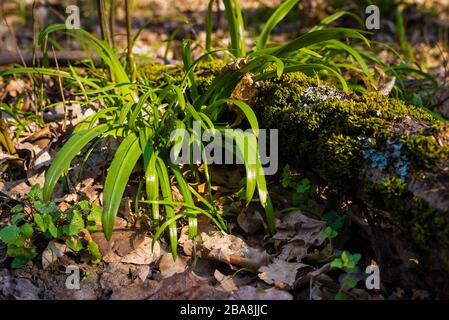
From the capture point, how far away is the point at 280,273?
2.20 meters

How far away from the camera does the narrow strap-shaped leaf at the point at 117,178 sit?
6.95ft

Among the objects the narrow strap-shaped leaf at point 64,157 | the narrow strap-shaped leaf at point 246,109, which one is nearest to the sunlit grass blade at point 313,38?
the narrow strap-shaped leaf at point 246,109

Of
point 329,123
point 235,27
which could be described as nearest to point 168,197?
point 329,123

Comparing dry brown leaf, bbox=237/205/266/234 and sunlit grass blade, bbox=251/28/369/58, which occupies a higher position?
sunlit grass blade, bbox=251/28/369/58

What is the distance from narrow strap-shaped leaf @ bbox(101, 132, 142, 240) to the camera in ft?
6.95

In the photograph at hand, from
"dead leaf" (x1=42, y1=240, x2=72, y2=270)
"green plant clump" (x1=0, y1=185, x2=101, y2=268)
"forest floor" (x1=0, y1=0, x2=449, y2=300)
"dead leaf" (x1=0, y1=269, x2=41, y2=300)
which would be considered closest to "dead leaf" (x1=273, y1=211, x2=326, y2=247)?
"forest floor" (x1=0, y1=0, x2=449, y2=300)

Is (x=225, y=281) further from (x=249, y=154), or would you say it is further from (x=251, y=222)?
(x=249, y=154)

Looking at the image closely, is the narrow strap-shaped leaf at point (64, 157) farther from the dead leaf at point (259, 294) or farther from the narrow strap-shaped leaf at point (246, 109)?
the dead leaf at point (259, 294)

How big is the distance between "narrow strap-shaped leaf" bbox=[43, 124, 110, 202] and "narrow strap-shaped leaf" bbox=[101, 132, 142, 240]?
16 centimetres

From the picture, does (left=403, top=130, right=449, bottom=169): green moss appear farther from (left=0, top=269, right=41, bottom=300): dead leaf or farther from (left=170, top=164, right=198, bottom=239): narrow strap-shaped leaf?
(left=0, top=269, right=41, bottom=300): dead leaf

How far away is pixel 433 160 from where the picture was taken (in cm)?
199

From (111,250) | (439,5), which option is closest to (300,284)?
(111,250)

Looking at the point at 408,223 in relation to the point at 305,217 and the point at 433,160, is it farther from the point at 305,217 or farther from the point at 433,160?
the point at 305,217
